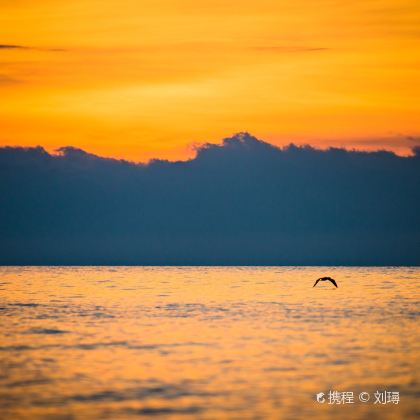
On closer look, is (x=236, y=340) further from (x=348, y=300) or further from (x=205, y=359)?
(x=348, y=300)

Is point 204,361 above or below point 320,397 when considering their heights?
above

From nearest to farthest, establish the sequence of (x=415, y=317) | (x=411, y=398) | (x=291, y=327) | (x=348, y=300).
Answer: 1. (x=411, y=398)
2. (x=291, y=327)
3. (x=415, y=317)
4. (x=348, y=300)

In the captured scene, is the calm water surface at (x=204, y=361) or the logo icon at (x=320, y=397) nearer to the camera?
the calm water surface at (x=204, y=361)

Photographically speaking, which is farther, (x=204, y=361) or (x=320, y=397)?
(x=204, y=361)

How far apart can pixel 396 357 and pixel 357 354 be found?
2.02 metres

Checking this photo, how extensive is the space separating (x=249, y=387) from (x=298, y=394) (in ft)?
7.02

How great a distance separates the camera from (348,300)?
91.1 metres

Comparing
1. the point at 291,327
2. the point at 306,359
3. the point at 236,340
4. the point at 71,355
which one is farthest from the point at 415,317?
the point at 71,355

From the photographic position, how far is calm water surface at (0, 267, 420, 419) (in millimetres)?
33000

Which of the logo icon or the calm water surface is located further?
the logo icon

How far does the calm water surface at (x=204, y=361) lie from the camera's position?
33000 mm

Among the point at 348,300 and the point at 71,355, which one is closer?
the point at 71,355

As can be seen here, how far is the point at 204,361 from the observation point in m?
43.1

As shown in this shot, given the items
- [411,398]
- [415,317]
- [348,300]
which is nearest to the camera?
[411,398]
